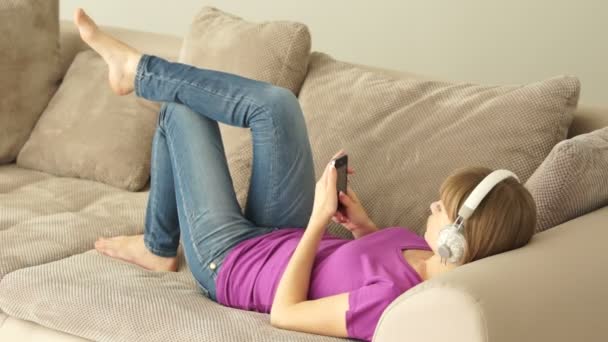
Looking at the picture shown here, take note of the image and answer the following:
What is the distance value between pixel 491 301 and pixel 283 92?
0.85 m

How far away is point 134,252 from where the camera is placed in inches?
87.5

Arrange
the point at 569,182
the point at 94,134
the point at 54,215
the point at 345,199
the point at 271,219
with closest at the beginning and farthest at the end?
the point at 569,182, the point at 345,199, the point at 271,219, the point at 54,215, the point at 94,134

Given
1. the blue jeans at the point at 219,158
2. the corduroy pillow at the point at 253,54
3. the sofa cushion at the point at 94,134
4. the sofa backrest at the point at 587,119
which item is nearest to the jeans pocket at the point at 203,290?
the blue jeans at the point at 219,158

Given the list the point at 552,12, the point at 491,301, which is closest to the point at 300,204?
the point at 491,301

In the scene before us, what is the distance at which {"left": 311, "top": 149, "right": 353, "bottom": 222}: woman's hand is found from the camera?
1833 mm

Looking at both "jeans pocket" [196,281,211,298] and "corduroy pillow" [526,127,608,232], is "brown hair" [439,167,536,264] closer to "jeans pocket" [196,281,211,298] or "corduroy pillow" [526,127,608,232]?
"corduroy pillow" [526,127,608,232]

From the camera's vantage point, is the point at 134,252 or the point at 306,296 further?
the point at 134,252

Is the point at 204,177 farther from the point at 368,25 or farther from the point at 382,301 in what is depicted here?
the point at 368,25

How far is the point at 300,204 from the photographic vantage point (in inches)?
A: 84.5

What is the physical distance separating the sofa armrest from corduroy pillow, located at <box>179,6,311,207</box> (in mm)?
996

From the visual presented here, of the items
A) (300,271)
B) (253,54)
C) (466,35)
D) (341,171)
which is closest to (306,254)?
(300,271)

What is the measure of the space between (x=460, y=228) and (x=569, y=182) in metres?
0.33

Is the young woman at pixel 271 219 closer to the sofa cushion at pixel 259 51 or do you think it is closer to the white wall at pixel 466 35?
the sofa cushion at pixel 259 51

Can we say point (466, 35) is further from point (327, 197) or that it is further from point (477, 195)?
point (477, 195)
